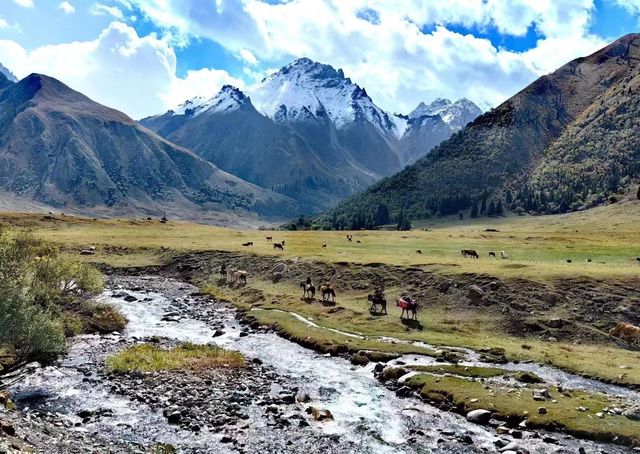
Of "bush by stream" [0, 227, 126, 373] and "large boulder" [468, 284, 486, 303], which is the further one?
"large boulder" [468, 284, 486, 303]

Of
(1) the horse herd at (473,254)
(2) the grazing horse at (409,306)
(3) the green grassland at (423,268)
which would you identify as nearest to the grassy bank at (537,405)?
(3) the green grassland at (423,268)

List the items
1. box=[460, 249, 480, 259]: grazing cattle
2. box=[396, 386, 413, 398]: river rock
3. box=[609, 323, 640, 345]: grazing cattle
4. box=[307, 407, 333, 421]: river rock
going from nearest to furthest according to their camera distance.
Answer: box=[307, 407, 333, 421]: river rock → box=[396, 386, 413, 398]: river rock → box=[609, 323, 640, 345]: grazing cattle → box=[460, 249, 480, 259]: grazing cattle

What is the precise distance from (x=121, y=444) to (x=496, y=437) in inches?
755

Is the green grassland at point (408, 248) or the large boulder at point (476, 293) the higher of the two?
the green grassland at point (408, 248)

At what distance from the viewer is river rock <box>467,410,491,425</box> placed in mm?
30547

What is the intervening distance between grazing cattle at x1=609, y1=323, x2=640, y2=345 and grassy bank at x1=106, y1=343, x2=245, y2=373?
33.7 meters

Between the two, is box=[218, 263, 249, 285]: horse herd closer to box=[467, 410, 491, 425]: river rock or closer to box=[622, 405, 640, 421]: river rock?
box=[467, 410, 491, 425]: river rock

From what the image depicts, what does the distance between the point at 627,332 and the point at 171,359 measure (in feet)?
130

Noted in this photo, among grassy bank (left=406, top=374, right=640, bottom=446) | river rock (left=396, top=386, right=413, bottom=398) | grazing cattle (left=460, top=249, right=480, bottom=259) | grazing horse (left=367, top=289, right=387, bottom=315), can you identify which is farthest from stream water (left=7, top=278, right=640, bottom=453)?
grazing cattle (left=460, top=249, right=480, bottom=259)

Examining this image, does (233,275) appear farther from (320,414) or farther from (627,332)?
(320,414)

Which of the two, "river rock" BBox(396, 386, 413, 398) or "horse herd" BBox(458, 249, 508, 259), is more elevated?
"horse herd" BBox(458, 249, 508, 259)

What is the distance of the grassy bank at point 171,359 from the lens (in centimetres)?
3834

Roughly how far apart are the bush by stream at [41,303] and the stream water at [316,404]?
8.17 feet

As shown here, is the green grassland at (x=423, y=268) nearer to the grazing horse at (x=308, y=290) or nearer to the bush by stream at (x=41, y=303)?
the grazing horse at (x=308, y=290)
